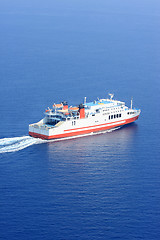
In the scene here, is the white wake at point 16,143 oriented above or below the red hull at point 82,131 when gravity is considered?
below

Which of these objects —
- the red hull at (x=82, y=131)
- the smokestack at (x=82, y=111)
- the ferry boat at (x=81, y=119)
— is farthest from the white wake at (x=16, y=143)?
the smokestack at (x=82, y=111)

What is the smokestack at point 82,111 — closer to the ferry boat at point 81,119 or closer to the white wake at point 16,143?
the ferry boat at point 81,119

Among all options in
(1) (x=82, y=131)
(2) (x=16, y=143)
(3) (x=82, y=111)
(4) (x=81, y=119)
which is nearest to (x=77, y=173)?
(2) (x=16, y=143)

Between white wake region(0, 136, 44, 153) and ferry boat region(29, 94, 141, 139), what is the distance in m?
2.55

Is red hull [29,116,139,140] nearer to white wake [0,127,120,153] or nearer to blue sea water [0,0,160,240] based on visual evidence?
white wake [0,127,120,153]

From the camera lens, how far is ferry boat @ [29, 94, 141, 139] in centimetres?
12019

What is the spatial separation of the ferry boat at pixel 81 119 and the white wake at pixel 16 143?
2.55m

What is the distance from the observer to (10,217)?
266 ft

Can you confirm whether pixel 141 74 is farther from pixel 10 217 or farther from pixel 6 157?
→ pixel 10 217

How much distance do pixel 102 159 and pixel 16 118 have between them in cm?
3261

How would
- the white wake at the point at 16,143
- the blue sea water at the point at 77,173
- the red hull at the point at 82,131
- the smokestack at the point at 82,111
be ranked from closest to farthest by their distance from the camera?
the blue sea water at the point at 77,173, the white wake at the point at 16,143, the red hull at the point at 82,131, the smokestack at the point at 82,111

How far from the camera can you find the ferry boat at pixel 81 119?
120188 millimetres

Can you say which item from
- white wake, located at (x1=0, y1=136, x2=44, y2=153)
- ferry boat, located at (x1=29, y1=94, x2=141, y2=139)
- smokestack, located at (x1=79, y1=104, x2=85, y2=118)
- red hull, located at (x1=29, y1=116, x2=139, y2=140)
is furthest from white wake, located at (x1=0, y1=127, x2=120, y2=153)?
smokestack, located at (x1=79, y1=104, x2=85, y2=118)

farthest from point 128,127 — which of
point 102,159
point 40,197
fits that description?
point 40,197
